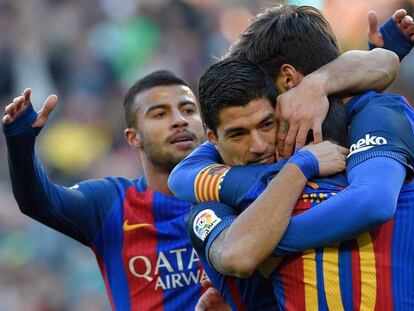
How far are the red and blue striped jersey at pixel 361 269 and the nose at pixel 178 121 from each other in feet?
6.80

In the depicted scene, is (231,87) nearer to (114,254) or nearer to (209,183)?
(209,183)

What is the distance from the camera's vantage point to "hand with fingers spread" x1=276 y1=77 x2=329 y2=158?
11.8ft

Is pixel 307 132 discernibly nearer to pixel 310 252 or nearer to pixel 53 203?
pixel 310 252

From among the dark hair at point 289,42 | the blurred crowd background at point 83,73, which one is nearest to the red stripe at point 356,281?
the dark hair at point 289,42

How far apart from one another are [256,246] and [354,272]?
14.1 inches

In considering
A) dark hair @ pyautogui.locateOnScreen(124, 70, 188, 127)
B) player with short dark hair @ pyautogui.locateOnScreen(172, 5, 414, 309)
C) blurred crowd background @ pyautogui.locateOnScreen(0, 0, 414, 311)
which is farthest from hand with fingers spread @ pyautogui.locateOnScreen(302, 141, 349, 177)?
blurred crowd background @ pyautogui.locateOnScreen(0, 0, 414, 311)

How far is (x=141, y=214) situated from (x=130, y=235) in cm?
15

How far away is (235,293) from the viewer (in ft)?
12.8

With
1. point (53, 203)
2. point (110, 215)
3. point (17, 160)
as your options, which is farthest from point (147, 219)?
point (17, 160)

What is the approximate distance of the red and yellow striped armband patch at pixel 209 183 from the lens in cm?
361

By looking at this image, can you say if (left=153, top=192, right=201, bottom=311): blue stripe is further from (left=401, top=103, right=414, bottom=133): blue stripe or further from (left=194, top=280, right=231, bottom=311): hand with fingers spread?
(left=401, top=103, right=414, bottom=133): blue stripe

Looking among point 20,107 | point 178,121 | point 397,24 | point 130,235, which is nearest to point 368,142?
point 397,24

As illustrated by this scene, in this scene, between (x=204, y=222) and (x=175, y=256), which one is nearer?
(x=204, y=222)

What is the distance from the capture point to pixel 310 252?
3.40 meters
